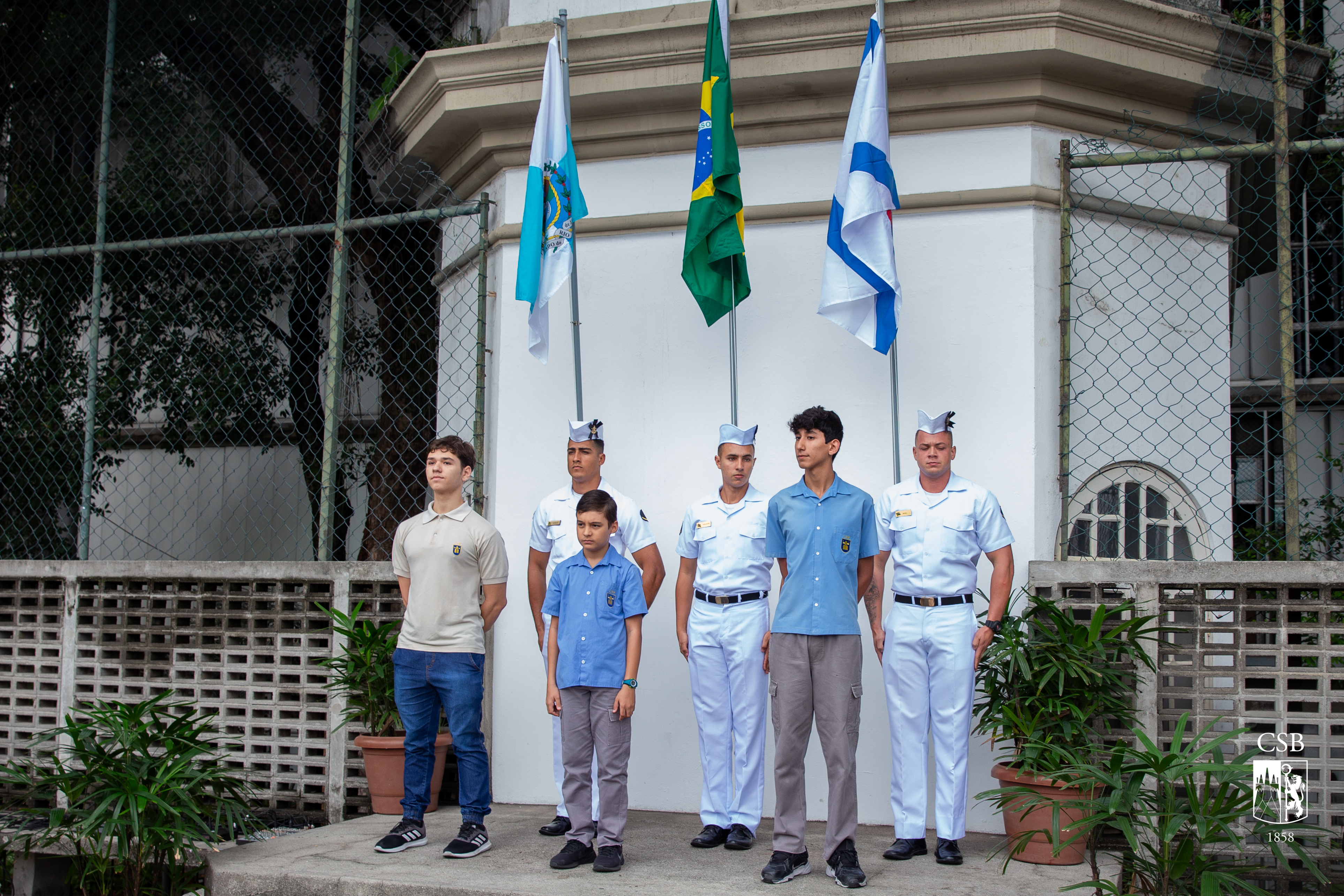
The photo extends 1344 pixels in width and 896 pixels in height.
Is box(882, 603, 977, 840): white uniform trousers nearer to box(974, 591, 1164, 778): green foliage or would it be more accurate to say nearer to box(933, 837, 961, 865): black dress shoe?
box(933, 837, 961, 865): black dress shoe

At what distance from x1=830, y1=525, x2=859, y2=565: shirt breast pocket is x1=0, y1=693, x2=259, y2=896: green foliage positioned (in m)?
2.71

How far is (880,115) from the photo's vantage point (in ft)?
17.5

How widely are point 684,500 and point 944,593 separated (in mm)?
1630

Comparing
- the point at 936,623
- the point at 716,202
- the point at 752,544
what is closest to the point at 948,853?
the point at 936,623

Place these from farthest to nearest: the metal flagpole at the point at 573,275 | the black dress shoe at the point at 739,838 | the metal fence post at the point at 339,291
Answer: the metal fence post at the point at 339,291 < the metal flagpole at the point at 573,275 < the black dress shoe at the point at 739,838

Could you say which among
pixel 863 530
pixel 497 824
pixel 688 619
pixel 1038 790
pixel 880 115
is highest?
pixel 880 115

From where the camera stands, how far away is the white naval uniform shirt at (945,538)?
4695mm

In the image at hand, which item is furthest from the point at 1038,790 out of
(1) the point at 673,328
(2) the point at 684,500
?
(1) the point at 673,328

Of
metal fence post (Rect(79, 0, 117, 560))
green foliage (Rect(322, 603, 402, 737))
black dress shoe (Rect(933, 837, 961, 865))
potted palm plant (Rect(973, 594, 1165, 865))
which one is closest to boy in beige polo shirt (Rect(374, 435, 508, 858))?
green foliage (Rect(322, 603, 402, 737))

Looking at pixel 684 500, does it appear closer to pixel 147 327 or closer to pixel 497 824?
pixel 497 824

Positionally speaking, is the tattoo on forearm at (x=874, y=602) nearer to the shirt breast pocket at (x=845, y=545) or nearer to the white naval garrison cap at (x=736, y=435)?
the shirt breast pocket at (x=845, y=545)

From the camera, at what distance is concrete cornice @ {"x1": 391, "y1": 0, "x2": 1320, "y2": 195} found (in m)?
5.48

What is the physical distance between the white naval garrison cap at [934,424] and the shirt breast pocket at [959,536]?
37cm

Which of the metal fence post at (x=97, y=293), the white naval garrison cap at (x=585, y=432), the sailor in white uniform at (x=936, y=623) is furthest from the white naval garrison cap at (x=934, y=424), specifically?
the metal fence post at (x=97, y=293)
